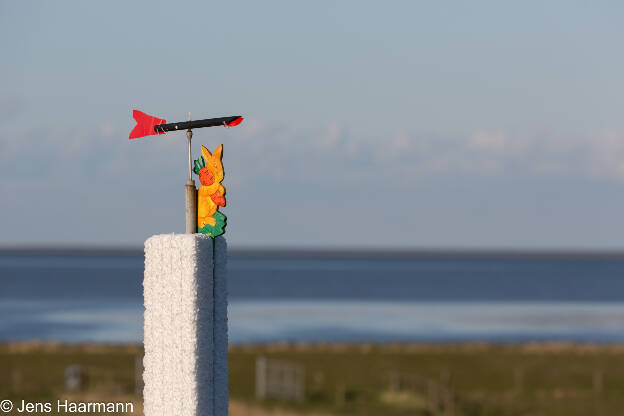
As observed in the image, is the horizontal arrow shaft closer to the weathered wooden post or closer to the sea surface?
the weathered wooden post

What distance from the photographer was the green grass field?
4162 centimetres

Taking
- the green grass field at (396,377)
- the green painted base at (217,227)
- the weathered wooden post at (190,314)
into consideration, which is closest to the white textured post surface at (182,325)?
the weathered wooden post at (190,314)

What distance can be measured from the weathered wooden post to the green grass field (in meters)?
20.0

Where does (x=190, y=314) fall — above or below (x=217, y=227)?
below

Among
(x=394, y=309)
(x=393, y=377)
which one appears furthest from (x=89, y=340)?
(x=394, y=309)

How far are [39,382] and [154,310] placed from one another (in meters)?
42.6

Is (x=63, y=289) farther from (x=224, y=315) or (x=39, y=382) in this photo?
(x=224, y=315)

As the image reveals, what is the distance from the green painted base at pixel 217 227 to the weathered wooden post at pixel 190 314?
1cm

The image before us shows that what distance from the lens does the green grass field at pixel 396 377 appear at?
41625mm

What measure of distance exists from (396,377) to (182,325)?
3747 centimetres

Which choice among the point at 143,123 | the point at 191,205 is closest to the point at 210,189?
the point at 191,205

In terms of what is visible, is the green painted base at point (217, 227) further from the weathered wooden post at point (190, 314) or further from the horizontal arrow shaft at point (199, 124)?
the horizontal arrow shaft at point (199, 124)

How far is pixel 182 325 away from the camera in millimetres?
12312

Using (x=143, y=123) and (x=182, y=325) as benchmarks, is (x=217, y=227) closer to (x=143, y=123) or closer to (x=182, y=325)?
(x=182, y=325)
